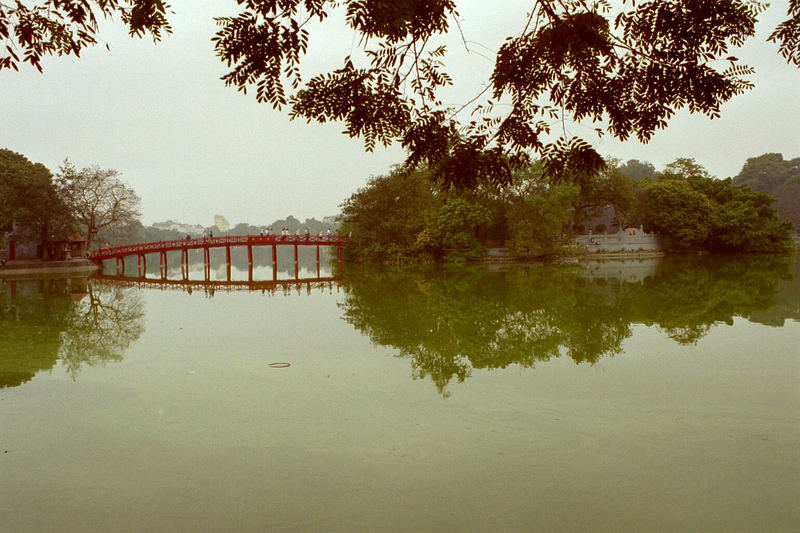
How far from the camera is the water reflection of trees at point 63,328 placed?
885cm

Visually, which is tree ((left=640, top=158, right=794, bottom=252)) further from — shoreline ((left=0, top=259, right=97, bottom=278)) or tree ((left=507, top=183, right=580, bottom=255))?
shoreline ((left=0, top=259, right=97, bottom=278))

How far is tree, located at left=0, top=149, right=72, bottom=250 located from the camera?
28406 mm

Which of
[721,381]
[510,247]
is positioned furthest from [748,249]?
[721,381]

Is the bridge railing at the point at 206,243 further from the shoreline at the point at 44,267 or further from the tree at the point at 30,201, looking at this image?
the tree at the point at 30,201

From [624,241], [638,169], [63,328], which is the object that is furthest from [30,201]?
[638,169]

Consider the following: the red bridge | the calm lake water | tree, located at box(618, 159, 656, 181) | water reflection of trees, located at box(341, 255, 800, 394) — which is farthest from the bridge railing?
tree, located at box(618, 159, 656, 181)

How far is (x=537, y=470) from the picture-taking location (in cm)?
463

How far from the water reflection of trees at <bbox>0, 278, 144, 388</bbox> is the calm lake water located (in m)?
0.08

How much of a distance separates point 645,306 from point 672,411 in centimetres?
863

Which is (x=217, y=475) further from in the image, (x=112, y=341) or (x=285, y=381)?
(x=112, y=341)

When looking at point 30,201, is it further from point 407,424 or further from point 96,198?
point 407,424

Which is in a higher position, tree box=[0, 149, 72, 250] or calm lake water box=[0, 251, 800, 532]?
tree box=[0, 149, 72, 250]

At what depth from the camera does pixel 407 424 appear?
5754 millimetres

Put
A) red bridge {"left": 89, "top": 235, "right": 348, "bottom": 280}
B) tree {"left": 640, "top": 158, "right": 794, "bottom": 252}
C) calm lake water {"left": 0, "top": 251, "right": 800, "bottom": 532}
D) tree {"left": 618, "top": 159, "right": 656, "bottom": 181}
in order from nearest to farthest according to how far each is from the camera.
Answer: calm lake water {"left": 0, "top": 251, "right": 800, "bottom": 532} < red bridge {"left": 89, "top": 235, "right": 348, "bottom": 280} < tree {"left": 640, "top": 158, "right": 794, "bottom": 252} < tree {"left": 618, "top": 159, "right": 656, "bottom": 181}
